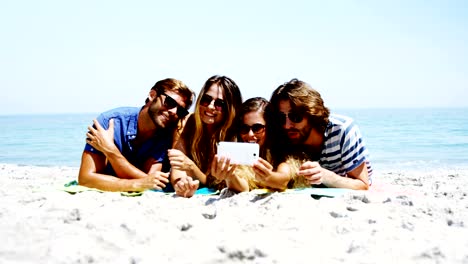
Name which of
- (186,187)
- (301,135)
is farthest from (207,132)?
(301,135)

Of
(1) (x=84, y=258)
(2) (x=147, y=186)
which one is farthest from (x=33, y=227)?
(2) (x=147, y=186)

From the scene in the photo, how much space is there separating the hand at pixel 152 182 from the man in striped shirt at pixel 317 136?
1.32 m

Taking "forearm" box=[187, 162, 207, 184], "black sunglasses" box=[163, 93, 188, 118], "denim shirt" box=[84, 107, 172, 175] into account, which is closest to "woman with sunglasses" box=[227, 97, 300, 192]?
"forearm" box=[187, 162, 207, 184]

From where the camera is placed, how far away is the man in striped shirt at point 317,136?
4598 millimetres

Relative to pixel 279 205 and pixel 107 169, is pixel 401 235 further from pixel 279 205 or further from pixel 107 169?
pixel 107 169

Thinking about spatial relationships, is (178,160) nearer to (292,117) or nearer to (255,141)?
(255,141)

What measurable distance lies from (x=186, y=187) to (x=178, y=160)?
0.44 meters

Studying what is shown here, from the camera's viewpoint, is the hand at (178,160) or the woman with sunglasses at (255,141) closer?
the woman with sunglasses at (255,141)

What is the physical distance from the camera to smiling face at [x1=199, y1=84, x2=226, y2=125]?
4.82 m

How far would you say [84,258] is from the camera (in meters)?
2.59

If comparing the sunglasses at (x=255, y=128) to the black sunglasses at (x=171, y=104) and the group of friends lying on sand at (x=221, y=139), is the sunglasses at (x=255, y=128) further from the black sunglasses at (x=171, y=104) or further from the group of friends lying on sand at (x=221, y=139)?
the black sunglasses at (x=171, y=104)

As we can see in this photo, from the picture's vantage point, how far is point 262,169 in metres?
4.14

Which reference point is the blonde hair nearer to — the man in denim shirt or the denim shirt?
Result: the man in denim shirt

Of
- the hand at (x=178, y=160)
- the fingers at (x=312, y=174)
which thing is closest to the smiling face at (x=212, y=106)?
the hand at (x=178, y=160)
